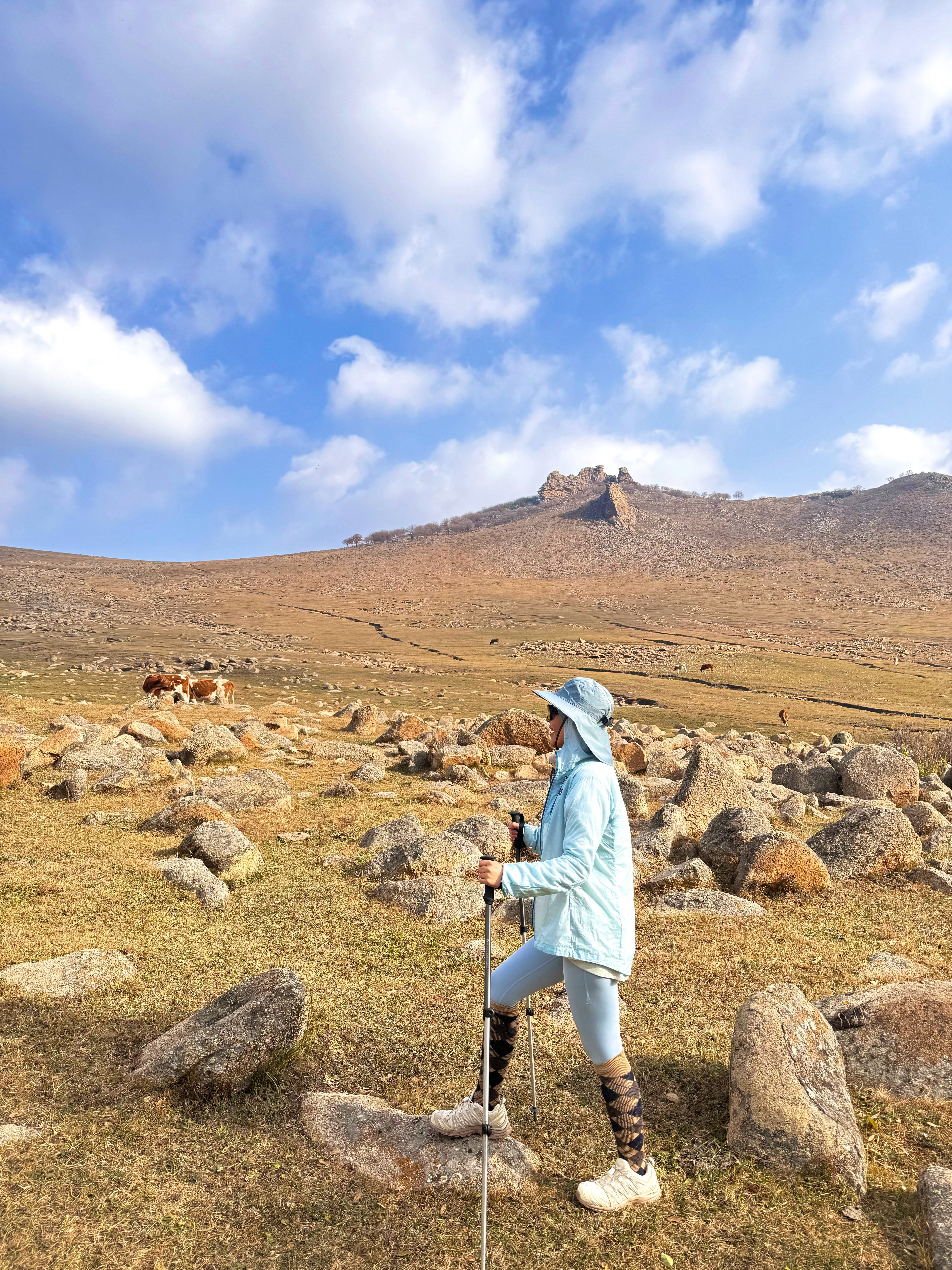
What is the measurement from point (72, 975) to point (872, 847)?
1068 centimetres

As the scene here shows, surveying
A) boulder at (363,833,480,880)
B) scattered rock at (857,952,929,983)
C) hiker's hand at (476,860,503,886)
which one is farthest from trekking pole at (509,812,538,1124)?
boulder at (363,833,480,880)

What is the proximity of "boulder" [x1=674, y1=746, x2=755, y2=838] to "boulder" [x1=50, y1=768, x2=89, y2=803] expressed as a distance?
1115 centimetres

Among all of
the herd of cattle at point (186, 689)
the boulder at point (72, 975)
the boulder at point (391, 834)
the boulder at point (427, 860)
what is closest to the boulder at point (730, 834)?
the boulder at point (427, 860)

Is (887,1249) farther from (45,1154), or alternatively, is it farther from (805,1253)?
(45,1154)

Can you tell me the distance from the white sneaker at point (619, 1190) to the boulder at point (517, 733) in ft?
52.8

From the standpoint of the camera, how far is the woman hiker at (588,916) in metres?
4.32

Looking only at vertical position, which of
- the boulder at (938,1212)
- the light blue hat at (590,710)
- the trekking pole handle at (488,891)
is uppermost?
the light blue hat at (590,710)

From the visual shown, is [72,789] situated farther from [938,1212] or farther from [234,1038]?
[938,1212]

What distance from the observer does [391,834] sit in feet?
39.5

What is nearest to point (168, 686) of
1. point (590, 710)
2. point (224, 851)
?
point (224, 851)

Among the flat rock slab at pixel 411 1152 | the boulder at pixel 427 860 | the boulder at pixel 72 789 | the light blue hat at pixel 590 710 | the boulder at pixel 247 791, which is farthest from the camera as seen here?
the boulder at pixel 247 791

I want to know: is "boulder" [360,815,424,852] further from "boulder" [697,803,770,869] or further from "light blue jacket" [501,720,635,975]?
"light blue jacket" [501,720,635,975]

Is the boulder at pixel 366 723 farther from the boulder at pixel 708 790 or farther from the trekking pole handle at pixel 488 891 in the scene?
the trekking pole handle at pixel 488 891

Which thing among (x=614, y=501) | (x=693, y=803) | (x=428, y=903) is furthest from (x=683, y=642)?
(x=614, y=501)
